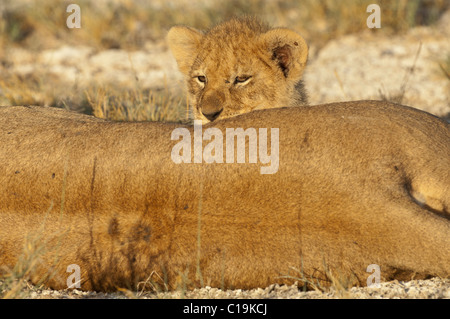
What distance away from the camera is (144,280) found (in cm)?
271

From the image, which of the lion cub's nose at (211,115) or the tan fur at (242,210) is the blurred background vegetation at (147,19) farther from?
the tan fur at (242,210)

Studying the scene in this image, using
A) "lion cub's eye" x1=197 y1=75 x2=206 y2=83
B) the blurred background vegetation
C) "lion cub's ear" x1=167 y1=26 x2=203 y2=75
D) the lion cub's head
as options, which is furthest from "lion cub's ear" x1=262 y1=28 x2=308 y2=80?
the blurred background vegetation

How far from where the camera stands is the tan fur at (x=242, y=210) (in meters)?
2.59

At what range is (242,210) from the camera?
2.64 meters

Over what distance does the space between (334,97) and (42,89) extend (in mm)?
2770

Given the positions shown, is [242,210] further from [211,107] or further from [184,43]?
[184,43]

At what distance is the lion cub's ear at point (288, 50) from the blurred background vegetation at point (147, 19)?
2.43 m

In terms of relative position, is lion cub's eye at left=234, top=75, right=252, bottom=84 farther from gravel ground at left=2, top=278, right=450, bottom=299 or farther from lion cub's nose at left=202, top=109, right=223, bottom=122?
gravel ground at left=2, top=278, right=450, bottom=299

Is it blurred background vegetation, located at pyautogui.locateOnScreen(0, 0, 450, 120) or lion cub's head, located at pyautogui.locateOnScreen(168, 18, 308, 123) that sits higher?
blurred background vegetation, located at pyautogui.locateOnScreen(0, 0, 450, 120)

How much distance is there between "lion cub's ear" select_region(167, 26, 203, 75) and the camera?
15.4 ft

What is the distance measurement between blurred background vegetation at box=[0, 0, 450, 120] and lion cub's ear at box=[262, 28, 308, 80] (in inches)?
95.8

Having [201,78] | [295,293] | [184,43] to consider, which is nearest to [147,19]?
[184,43]
